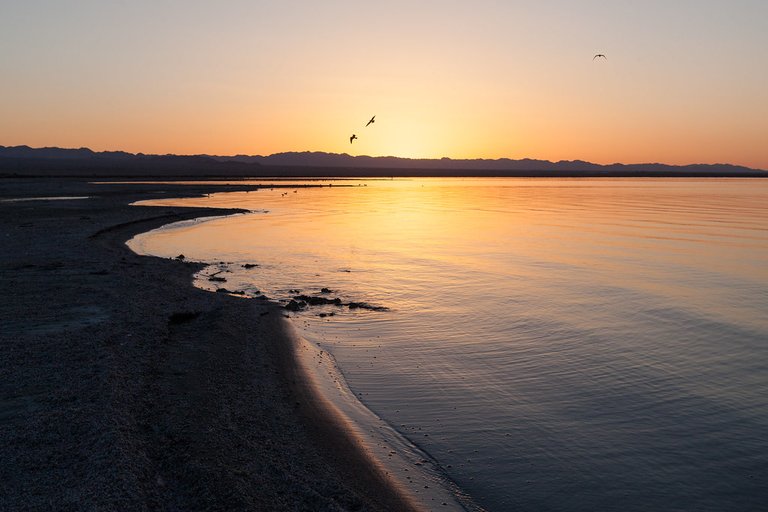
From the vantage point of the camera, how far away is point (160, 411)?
30.1 ft

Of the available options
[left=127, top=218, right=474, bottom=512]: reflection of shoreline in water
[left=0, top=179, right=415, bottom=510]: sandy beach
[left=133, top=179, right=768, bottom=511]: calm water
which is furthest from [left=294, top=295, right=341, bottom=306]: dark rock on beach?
[left=127, top=218, right=474, bottom=512]: reflection of shoreline in water

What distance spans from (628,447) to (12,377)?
1074 cm

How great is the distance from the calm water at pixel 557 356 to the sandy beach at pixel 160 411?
173cm

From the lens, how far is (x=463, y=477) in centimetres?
827

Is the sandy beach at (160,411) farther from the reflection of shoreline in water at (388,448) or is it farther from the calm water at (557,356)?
the calm water at (557,356)

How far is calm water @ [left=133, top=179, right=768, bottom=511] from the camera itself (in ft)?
28.0

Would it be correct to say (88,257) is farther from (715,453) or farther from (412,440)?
(715,453)

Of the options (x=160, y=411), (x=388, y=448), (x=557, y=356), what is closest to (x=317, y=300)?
(x=557, y=356)

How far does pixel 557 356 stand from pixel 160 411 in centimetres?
933

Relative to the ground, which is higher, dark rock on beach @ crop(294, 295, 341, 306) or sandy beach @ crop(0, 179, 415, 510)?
sandy beach @ crop(0, 179, 415, 510)

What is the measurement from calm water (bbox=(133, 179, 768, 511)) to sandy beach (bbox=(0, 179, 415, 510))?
173 cm

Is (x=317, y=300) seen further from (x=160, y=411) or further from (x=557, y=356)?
(x=160, y=411)

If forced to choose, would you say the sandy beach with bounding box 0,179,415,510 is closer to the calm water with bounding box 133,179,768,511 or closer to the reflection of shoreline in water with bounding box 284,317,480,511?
the reflection of shoreline in water with bounding box 284,317,480,511

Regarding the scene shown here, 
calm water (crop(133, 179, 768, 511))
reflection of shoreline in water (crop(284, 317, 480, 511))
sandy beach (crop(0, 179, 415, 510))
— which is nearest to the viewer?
sandy beach (crop(0, 179, 415, 510))
